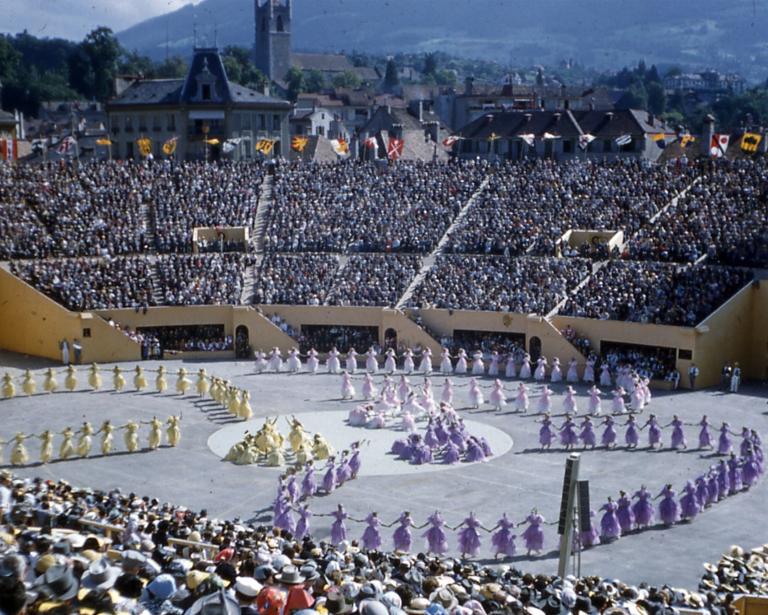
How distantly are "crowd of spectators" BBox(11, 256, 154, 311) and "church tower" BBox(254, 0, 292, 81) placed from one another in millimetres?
138782

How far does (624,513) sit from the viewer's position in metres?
26.3

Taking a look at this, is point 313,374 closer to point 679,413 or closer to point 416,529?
point 679,413

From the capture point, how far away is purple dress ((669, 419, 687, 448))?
3350cm

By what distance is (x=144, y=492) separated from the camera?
29.1 m

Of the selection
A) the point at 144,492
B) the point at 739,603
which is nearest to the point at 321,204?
the point at 144,492

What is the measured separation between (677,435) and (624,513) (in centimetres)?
802

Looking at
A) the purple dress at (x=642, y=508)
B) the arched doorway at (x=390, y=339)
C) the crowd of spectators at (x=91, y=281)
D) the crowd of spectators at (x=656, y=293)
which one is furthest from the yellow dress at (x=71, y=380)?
the purple dress at (x=642, y=508)

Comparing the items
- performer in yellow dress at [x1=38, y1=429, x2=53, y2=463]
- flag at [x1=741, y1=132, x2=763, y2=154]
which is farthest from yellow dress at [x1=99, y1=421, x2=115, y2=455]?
flag at [x1=741, y1=132, x2=763, y2=154]

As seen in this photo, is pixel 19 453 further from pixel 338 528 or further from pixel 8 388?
pixel 338 528

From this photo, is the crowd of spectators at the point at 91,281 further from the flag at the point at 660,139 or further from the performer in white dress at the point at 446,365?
the flag at the point at 660,139

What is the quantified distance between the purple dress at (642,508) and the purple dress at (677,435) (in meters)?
7.29

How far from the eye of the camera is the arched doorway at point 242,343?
49.3 meters

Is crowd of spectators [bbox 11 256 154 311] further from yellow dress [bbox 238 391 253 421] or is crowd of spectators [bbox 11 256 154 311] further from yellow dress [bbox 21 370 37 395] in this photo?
yellow dress [bbox 238 391 253 421]

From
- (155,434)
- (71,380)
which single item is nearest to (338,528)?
(155,434)
